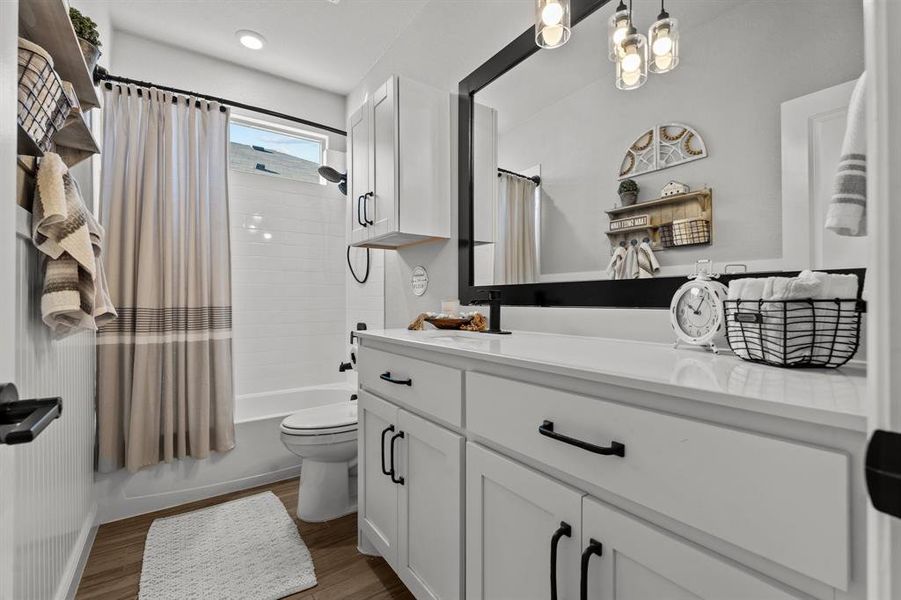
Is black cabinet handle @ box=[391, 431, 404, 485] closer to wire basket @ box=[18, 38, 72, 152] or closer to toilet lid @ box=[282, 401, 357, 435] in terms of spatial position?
toilet lid @ box=[282, 401, 357, 435]

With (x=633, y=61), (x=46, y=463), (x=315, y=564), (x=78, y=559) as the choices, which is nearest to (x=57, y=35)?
(x=46, y=463)

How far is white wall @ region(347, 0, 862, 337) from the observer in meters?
1.50

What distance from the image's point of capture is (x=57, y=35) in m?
1.10

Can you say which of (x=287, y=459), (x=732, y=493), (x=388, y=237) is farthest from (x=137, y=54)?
Result: (x=732, y=493)

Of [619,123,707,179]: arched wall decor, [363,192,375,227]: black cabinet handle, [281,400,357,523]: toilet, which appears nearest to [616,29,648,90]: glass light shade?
[619,123,707,179]: arched wall decor

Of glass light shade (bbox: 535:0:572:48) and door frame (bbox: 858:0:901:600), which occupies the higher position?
glass light shade (bbox: 535:0:572:48)

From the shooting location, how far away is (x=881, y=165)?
0.32 metres

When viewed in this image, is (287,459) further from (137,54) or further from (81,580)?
(137,54)

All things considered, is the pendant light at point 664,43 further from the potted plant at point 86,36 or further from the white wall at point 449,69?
the potted plant at point 86,36

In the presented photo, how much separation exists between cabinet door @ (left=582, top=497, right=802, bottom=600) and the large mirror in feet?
2.26

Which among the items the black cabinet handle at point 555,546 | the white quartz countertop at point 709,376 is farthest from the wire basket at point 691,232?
the black cabinet handle at point 555,546

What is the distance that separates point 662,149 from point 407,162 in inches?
44.6

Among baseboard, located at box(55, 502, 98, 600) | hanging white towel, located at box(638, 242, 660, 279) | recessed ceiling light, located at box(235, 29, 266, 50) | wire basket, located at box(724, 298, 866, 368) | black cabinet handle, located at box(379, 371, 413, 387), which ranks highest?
recessed ceiling light, located at box(235, 29, 266, 50)

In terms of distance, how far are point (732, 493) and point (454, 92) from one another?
199 cm
